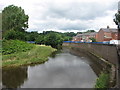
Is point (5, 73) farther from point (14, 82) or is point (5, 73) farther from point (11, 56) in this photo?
point (11, 56)

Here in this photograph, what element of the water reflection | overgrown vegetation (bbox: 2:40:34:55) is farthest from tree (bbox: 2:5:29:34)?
the water reflection

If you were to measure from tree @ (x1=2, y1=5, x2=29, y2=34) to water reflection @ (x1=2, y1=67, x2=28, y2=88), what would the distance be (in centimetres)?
2303

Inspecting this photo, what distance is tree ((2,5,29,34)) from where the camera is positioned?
37750 millimetres

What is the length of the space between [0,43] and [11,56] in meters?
5.66

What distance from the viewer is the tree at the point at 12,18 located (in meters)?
37.8

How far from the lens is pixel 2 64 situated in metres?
19.5

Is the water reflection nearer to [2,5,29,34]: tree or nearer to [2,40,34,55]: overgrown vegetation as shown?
[2,40,34,55]: overgrown vegetation

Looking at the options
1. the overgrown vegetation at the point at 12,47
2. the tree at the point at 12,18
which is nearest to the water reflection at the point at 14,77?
the overgrown vegetation at the point at 12,47

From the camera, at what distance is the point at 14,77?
50.4 feet

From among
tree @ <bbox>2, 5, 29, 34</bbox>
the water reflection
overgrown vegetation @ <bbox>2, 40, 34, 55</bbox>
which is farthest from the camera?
tree @ <bbox>2, 5, 29, 34</bbox>

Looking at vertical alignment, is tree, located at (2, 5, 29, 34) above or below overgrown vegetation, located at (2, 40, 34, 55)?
above

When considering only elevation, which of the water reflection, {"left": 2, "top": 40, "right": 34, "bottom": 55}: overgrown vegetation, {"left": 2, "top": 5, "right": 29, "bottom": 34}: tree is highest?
{"left": 2, "top": 5, "right": 29, "bottom": 34}: tree

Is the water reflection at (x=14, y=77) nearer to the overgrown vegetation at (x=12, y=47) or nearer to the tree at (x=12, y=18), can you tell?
the overgrown vegetation at (x=12, y=47)

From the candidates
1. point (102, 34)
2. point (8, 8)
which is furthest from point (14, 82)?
point (102, 34)
